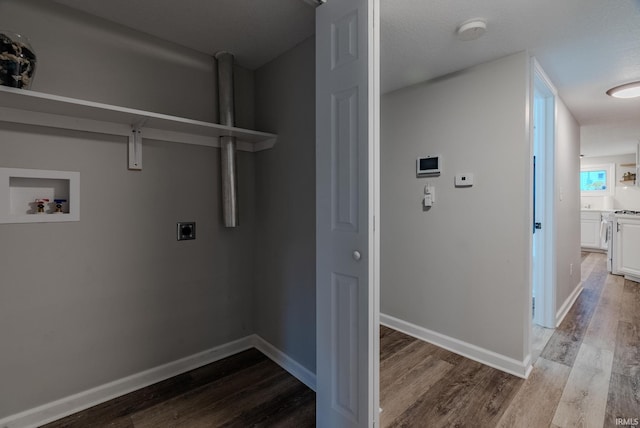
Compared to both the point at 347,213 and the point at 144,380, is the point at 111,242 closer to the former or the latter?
the point at 144,380

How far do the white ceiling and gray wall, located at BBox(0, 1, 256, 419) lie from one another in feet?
0.69

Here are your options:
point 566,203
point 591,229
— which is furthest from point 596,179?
point 566,203

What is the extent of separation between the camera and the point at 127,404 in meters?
1.78

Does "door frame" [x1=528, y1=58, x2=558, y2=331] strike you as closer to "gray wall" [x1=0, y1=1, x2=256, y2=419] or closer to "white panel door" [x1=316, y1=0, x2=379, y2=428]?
"white panel door" [x1=316, y1=0, x2=379, y2=428]

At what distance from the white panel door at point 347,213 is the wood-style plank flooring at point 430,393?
493 mm

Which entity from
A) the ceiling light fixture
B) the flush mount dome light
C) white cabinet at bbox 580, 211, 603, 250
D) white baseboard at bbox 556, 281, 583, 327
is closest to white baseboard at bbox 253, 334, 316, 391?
the ceiling light fixture

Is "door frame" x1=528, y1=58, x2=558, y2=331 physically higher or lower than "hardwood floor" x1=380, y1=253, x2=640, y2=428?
higher

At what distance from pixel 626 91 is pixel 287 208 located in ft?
10.5

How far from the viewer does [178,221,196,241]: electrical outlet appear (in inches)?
82.2

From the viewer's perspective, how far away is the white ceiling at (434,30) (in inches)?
63.1

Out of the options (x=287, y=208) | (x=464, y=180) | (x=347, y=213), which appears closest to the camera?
(x=347, y=213)

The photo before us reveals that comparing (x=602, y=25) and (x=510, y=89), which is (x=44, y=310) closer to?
(x=510, y=89)

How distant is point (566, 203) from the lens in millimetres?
3219

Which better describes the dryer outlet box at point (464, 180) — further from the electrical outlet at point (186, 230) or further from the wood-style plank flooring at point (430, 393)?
the electrical outlet at point (186, 230)
